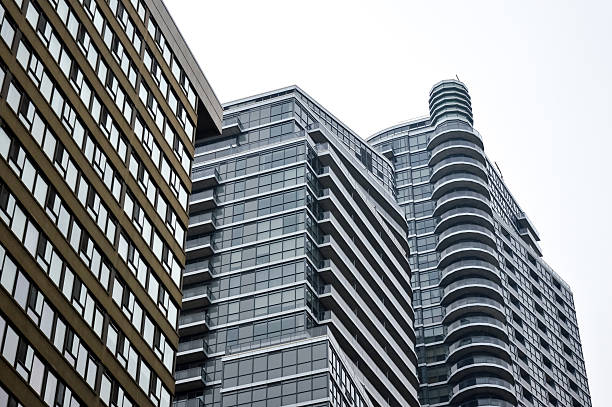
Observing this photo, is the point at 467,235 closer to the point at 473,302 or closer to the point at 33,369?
the point at 473,302

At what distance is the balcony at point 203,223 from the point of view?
119 metres

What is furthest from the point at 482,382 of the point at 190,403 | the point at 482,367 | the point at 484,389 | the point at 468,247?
the point at 190,403

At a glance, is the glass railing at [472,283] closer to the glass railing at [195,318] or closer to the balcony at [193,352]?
the glass railing at [195,318]

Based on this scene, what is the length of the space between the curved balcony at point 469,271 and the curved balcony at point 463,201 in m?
10.8

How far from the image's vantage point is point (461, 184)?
172 meters

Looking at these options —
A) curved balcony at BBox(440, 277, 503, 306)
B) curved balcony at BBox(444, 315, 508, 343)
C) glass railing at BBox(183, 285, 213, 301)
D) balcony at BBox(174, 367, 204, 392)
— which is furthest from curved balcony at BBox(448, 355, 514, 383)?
balcony at BBox(174, 367, 204, 392)

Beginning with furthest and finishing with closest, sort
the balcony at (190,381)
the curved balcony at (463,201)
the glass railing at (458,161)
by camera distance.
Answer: the glass railing at (458,161) < the curved balcony at (463,201) < the balcony at (190,381)

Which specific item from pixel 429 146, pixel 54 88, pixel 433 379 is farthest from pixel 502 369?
pixel 54 88

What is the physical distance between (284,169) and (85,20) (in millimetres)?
63301

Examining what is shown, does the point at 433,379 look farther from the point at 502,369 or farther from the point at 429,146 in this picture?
the point at 429,146

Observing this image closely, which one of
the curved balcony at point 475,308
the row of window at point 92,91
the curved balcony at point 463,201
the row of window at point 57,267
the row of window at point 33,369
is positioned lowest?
the row of window at point 33,369

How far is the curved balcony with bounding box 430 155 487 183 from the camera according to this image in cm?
17275

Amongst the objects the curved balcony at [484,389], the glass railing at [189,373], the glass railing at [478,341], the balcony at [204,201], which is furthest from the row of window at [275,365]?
the glass railing at [478,341]

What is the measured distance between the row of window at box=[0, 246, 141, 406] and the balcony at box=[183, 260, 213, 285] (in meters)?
60.5
